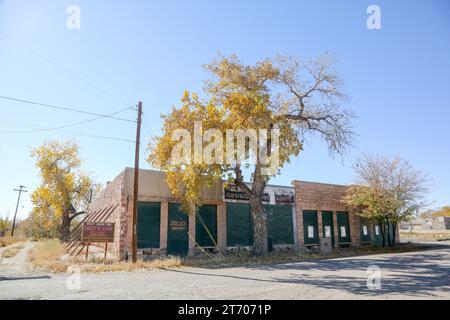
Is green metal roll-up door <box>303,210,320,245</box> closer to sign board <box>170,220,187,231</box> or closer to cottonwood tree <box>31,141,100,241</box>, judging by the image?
sign board <box>170,220,187,231</box>

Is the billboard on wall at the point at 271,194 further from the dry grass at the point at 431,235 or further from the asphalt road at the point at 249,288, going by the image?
the dry grass at the point at 431,235

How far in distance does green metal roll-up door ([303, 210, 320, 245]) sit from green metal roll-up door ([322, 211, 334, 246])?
0.83 meters

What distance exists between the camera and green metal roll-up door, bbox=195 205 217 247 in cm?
2098

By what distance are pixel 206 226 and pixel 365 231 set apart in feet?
56.8

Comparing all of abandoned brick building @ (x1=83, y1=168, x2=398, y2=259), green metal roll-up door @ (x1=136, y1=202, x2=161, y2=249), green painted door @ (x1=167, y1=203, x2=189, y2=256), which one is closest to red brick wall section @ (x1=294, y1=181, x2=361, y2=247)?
abandoned brick building @ (x1=83, y1=168, x2=398, y2=259)

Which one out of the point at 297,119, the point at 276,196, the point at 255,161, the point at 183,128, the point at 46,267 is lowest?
the point at 46,267

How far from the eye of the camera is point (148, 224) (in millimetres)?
19297

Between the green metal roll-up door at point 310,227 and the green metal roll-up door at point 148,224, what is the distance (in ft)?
42.0

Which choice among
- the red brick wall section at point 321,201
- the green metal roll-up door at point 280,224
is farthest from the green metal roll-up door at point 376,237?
the green metal roll-up door at point 280,224

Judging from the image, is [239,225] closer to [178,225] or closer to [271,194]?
[271,194]
